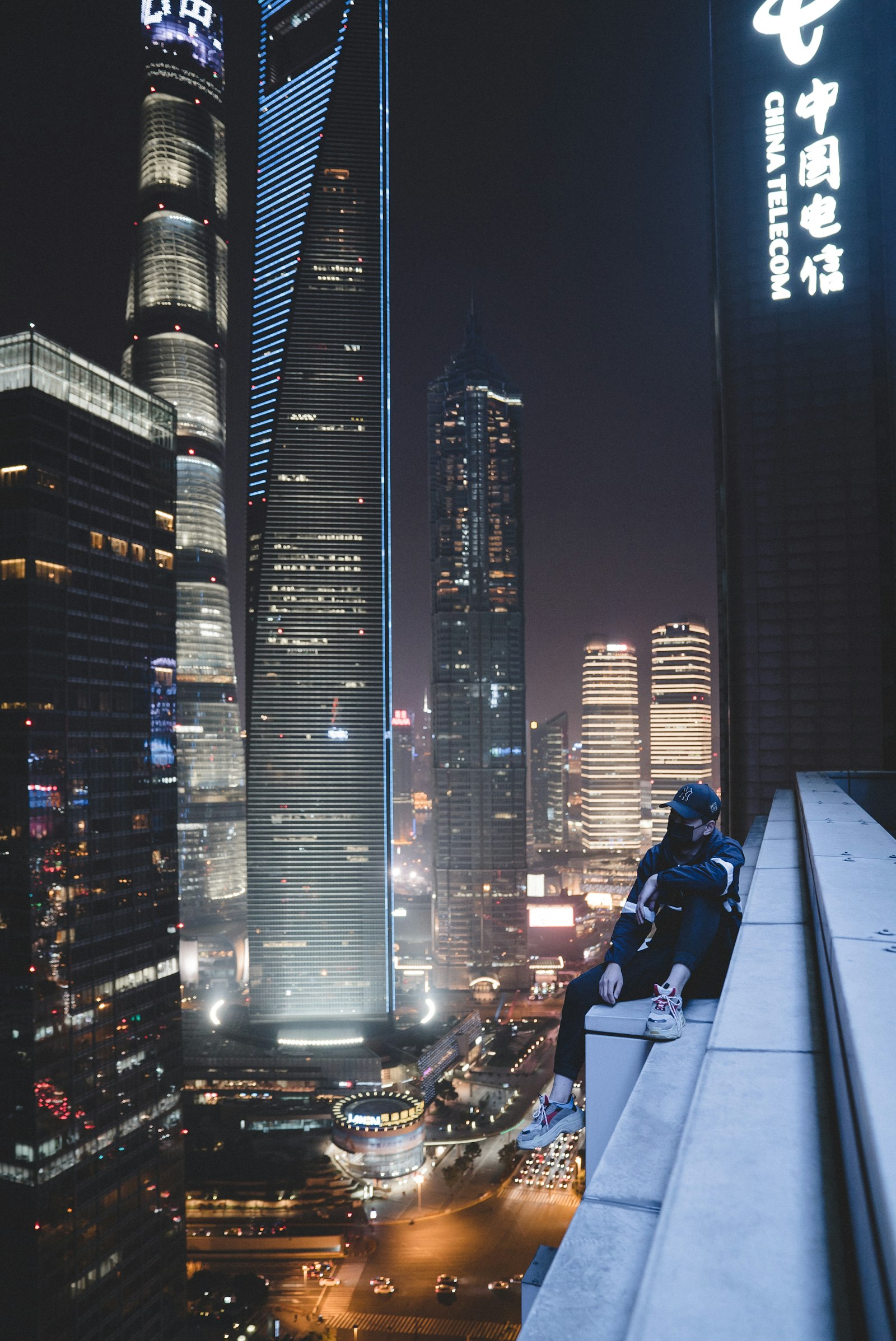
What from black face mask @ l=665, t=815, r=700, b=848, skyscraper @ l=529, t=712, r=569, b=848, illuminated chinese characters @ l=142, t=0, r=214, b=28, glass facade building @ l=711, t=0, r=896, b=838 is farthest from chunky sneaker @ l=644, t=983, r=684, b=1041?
skyscraper @ l=529, t=712, r=569, b=848

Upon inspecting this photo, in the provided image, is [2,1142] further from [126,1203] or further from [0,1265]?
[126,1203]

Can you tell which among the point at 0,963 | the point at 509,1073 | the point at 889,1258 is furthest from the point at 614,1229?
the point at 509,1073

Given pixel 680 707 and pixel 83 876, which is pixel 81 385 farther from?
pixel 680 707

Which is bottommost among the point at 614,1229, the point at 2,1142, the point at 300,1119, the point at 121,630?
the point at 300,1119

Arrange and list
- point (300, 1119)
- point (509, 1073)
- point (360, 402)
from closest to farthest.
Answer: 1. point (300, 1119)
2. point (509, 1073)
3. point (360, 402)

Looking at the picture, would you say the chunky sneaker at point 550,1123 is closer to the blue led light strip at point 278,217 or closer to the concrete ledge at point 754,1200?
the concrete ledge at point 754,1200

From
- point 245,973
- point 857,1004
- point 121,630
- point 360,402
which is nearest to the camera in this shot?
point 857,1004
